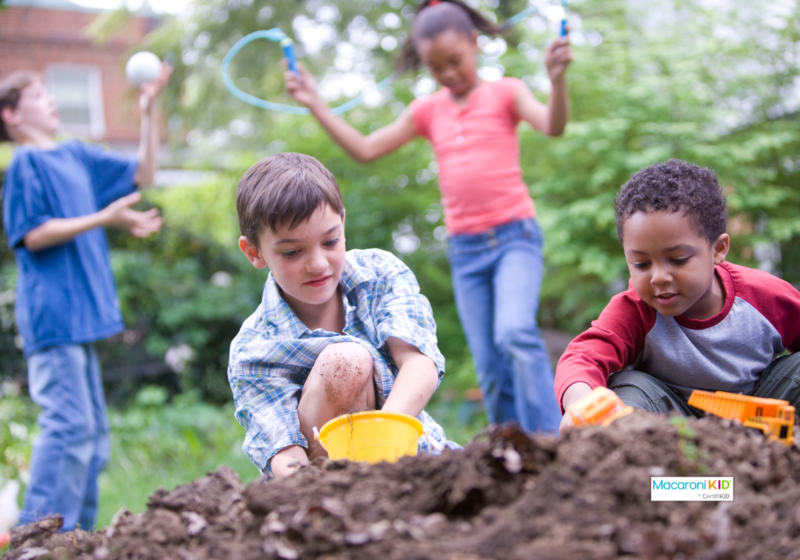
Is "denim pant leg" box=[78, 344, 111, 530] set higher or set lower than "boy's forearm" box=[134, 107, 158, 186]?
lower

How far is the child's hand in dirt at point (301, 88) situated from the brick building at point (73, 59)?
523 inches

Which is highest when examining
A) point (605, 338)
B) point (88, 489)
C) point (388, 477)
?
point (605, 338)

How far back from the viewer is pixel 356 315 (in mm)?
2014

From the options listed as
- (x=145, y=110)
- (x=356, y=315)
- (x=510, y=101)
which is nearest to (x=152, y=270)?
(x=145, y=110)

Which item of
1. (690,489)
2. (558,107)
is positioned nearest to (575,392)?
(690,489)

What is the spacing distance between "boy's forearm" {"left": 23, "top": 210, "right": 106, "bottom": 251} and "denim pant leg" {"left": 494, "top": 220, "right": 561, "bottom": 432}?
5.86 ft

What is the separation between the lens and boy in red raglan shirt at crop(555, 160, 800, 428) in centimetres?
173

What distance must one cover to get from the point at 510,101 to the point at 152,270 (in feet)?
13.8

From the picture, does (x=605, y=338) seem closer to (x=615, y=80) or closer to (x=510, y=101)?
(x=510, y=101)

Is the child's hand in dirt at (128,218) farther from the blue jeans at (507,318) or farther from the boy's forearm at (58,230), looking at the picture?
the blue jeans at (507,318)

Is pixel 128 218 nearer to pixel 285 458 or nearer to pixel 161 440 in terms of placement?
pixel 285 458

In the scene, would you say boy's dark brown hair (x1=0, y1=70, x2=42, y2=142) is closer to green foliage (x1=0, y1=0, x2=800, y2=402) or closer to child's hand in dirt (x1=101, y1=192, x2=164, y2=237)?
child's hand in dirt (x1=101, y1=192, x2=164, y2=237)

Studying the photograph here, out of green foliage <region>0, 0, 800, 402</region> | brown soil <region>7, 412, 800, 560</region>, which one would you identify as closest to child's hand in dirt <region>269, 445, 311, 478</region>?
brown soil <region>7, 412, 800, 560</region>

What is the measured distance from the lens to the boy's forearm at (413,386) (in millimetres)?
1725
